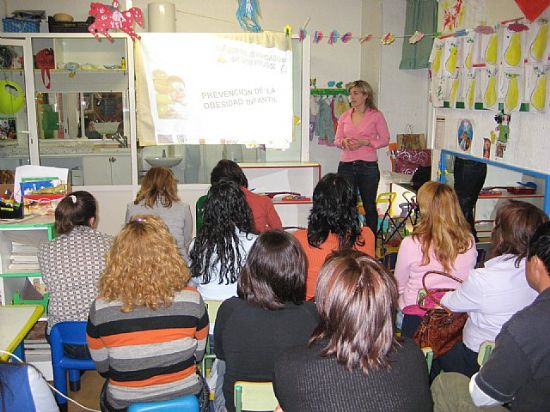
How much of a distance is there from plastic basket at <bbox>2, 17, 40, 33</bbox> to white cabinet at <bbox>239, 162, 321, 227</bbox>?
278 centimetres

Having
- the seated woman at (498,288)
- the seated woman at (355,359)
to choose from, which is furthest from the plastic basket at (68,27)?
the seated woman at (355,359)

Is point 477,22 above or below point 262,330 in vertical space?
above

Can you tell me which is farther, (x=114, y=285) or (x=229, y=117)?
(x=229, y=117)

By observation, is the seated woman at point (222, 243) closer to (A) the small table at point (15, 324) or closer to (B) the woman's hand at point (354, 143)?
(A) the small table at point (15, 324)

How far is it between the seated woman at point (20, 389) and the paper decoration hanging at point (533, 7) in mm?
3272

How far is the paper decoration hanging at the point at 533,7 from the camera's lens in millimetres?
3336

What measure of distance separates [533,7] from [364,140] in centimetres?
185

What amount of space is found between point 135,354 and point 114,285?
0.81 ft

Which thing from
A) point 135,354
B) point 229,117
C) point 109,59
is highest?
point 109,59

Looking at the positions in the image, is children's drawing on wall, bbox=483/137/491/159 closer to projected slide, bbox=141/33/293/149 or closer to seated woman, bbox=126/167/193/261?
projected slide, bbox=141/33/293/149

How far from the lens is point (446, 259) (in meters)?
2.70

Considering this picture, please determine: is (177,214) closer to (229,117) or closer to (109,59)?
(229,117)

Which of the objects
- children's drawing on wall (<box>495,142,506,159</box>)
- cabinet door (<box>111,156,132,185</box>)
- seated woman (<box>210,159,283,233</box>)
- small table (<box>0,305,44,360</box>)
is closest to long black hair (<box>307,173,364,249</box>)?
seated woman (<box>210,159,283,233</box>)

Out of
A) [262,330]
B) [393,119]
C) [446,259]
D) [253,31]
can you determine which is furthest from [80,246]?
[393,119]
